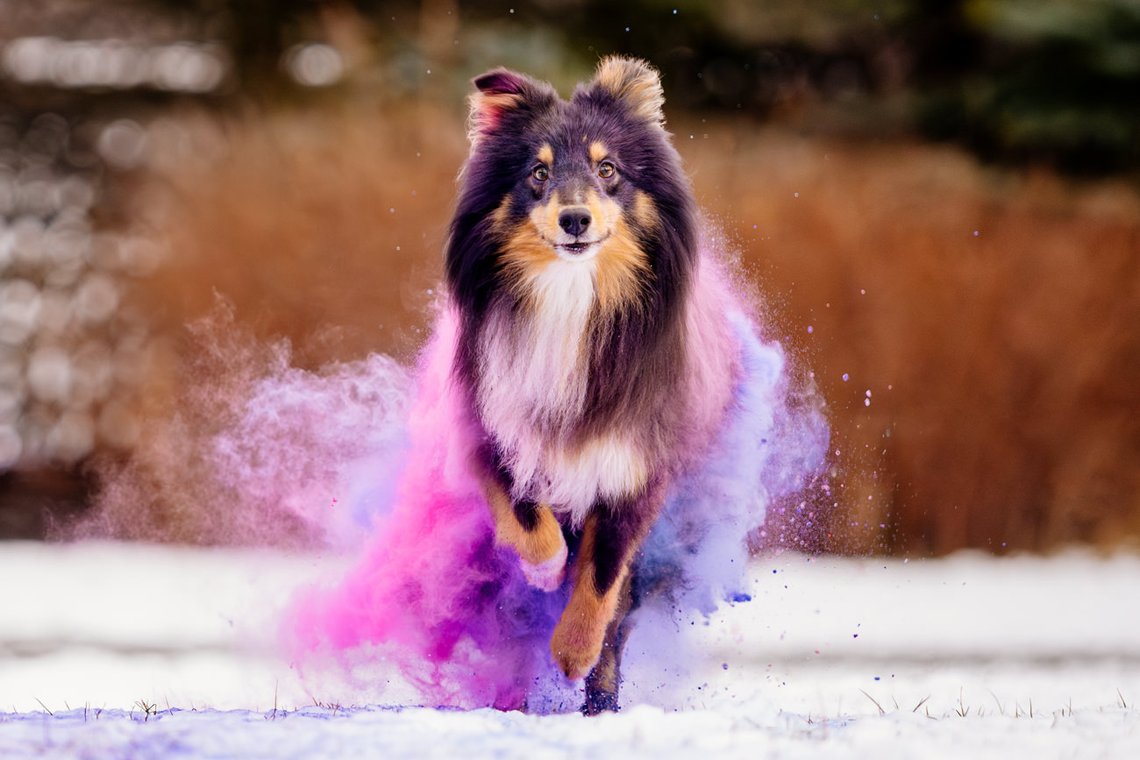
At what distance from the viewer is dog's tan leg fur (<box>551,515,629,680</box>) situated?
3.36 m

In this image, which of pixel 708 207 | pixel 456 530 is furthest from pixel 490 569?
pixel 708 207

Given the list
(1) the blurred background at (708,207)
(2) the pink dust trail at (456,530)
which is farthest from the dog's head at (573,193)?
(1) the blurred background at (708,207)

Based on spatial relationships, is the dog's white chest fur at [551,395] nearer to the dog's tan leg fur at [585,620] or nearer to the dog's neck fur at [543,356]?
the dog's neck fur at [543,356]

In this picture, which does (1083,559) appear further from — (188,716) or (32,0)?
(32,0)

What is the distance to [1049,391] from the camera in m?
8.38

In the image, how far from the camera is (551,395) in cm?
329

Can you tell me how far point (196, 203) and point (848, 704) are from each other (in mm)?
6336

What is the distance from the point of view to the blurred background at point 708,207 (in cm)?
815

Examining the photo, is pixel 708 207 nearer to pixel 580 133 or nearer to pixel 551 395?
pixel 580 133

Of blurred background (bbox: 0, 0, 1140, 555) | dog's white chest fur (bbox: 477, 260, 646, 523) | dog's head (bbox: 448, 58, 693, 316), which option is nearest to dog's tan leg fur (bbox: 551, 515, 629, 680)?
dog's white chest fur (bbox: 477, 260, 646, 523)

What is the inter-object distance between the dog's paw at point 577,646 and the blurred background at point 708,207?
208cm

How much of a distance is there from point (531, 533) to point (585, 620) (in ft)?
0.94

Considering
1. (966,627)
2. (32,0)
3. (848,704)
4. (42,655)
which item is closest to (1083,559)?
(966,627)

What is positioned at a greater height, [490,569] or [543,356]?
[543,356]
